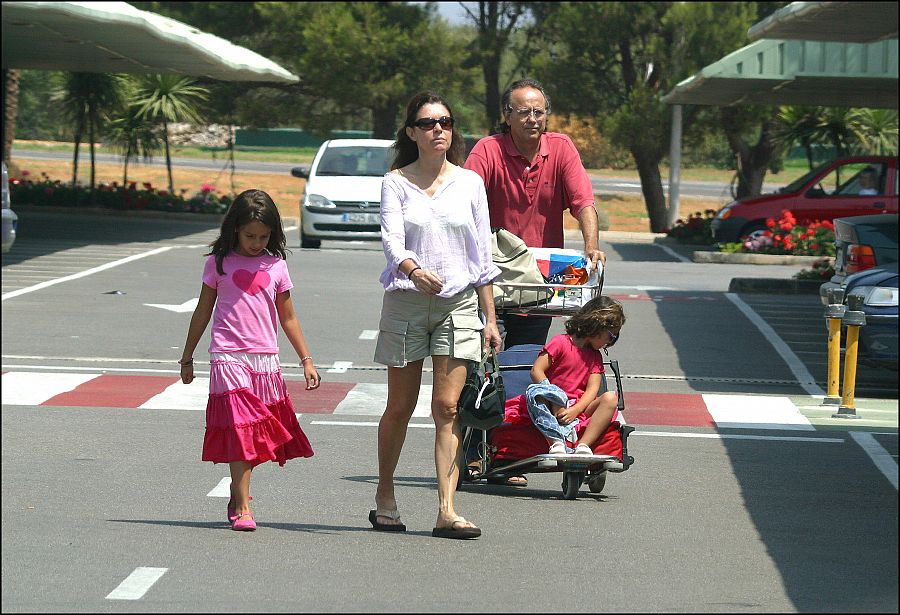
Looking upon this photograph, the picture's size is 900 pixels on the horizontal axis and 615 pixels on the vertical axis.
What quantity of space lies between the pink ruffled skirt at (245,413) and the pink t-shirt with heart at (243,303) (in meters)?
0.06

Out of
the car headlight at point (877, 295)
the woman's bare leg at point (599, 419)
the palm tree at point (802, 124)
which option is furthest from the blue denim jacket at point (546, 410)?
the palm tree at point (802, 124)

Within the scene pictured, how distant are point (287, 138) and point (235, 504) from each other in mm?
72735

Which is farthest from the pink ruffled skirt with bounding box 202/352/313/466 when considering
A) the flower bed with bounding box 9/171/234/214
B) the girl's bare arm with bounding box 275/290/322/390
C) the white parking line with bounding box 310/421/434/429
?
the flower bed with bounding box 9/171/234/214

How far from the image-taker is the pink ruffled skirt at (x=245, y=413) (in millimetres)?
7094

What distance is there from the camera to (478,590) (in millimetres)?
5988

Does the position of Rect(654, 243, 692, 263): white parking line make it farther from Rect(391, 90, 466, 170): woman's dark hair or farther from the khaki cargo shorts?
the khaki cargo shorts

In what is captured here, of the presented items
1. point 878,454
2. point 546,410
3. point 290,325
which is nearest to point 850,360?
point 878,454

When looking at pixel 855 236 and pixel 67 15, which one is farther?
pixel 67 15

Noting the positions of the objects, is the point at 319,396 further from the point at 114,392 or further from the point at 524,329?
the point at 524,329

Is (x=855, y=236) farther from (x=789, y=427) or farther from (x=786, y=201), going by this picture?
(x=786, y=201)

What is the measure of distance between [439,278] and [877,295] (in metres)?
6.36

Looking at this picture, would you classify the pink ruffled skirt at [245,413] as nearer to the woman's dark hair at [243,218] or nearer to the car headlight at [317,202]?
the woman's dark hair at [243,218]

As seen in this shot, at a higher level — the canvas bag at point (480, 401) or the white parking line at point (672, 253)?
the canvas bag at point (480, 401)

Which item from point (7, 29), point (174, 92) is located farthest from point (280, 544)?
point (174, 92)
